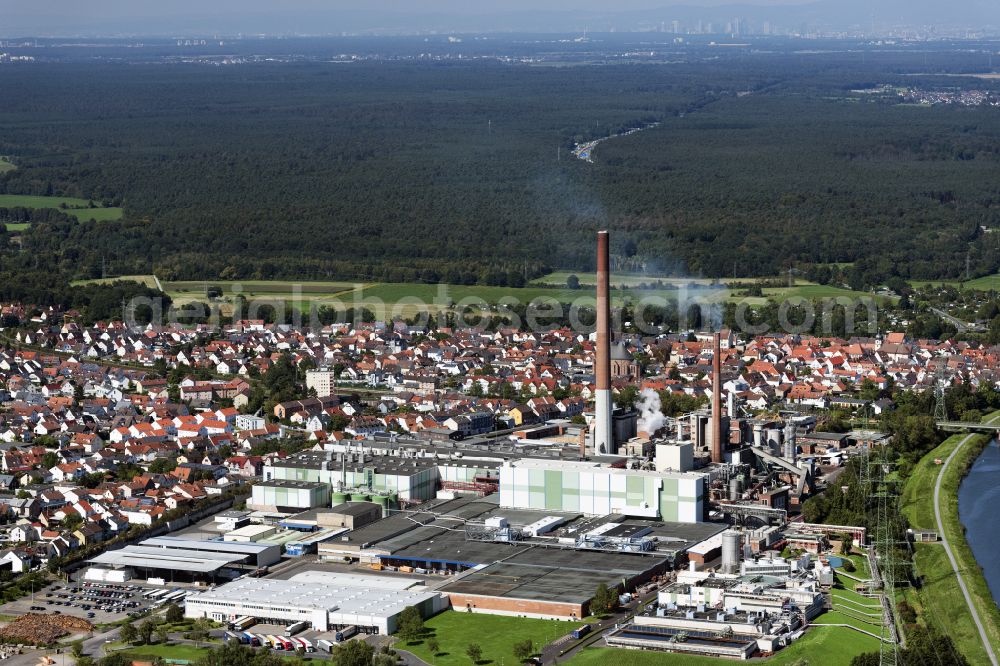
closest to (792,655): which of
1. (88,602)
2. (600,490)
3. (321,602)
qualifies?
(321,602)

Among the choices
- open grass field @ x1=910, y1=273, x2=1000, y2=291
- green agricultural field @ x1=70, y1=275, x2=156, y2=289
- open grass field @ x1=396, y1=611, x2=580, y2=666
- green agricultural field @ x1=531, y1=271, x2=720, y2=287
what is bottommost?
open grass field @ x1=910, y1=273, x2=1000, y2=291

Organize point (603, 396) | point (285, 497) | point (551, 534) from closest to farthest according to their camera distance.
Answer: point (551, 534), point (285, 497), point (603, 396)

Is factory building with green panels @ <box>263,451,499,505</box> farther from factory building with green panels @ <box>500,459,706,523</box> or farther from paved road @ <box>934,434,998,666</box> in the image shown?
paved road @ <box>934,434,998,666</box>

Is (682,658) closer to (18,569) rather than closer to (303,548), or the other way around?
(303,548)

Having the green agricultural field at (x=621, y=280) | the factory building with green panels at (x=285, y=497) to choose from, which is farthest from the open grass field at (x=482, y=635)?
the green agricultural field at (x=621, y=280)

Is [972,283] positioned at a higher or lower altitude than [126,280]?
lower

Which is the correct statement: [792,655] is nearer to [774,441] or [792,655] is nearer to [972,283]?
[774,441]

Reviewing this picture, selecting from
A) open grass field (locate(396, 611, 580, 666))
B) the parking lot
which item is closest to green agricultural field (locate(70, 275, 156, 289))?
the parking lot

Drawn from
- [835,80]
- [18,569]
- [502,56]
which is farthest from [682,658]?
[502,56]
